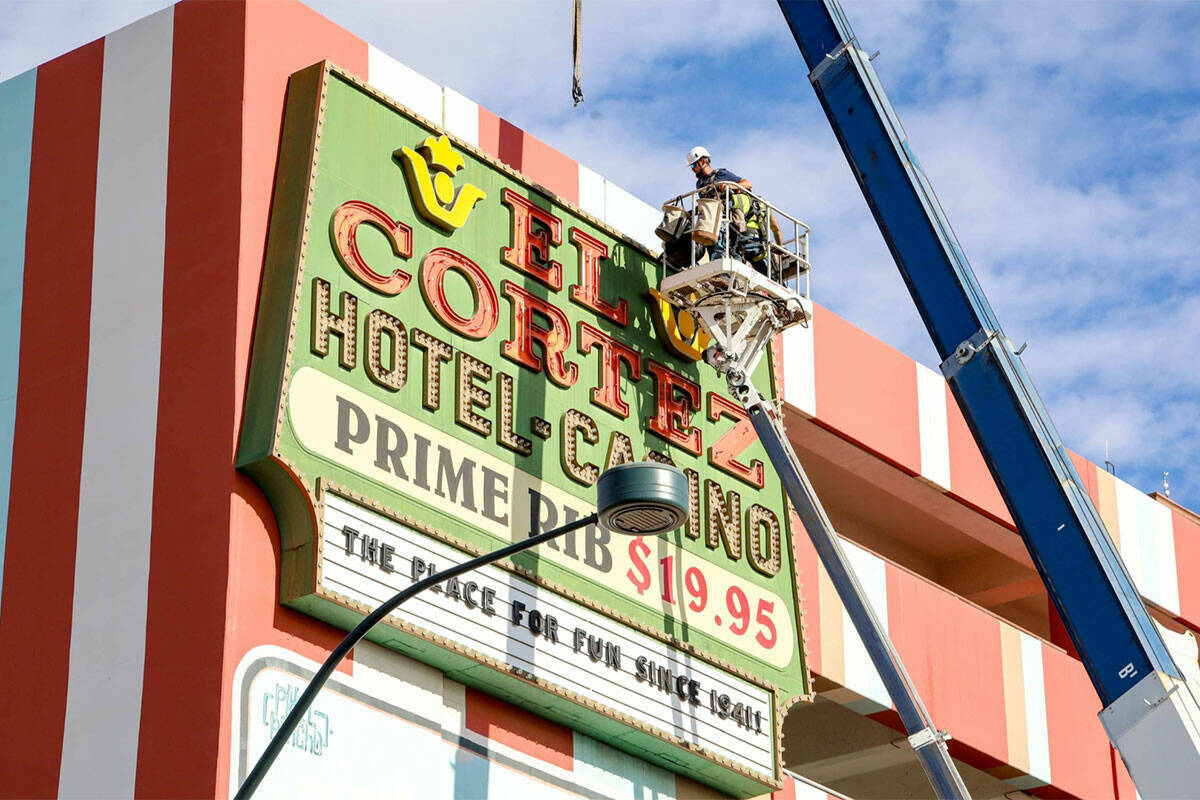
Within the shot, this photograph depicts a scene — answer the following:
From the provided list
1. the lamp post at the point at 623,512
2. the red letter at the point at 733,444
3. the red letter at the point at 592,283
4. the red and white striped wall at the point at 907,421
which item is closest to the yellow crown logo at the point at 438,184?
the red letter at the point at 592,283

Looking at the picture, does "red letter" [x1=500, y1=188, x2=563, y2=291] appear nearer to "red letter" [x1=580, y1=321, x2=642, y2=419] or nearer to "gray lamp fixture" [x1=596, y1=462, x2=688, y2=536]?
"red letter" [x1=580, y1=321, x2=642, y2=419]

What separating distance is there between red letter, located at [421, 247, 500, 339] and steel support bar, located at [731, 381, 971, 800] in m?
3.59

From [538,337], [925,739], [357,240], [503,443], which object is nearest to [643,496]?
[357,240]

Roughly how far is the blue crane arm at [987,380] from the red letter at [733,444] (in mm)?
2511

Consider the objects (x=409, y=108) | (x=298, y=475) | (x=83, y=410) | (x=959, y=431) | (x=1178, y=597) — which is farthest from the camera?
(x=1178, y=597)

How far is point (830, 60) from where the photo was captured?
90.6 ft

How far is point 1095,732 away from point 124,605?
18.2m

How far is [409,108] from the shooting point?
77.9ft

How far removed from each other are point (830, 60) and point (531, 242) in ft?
17.0

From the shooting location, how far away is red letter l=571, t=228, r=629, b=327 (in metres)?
25.1

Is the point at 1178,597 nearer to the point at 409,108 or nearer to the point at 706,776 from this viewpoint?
the point at 706,776

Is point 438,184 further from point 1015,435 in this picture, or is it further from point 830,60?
point 1015,435

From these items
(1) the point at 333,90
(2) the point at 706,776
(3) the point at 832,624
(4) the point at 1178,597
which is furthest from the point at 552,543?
(4) the point at 1178,597

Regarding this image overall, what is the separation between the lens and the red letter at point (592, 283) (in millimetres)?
25141
